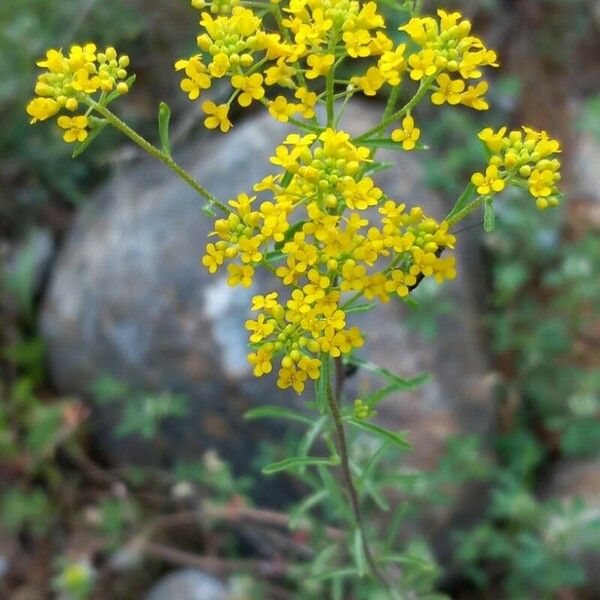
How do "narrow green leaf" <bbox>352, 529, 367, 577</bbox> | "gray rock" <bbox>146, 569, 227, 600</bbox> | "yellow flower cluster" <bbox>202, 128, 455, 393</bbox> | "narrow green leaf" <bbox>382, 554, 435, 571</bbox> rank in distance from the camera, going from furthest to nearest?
"gray rock" <bbox>146, 569, 227, 600</bbox>, "narrow green leaf" <bbox>382, 554, 435, 571</bbox>, "narrow green leaf" <bbox>352, 529, 367, 577</bbox>, "yellow flower cluster" <bbox>202, 128, 455, 393</bbox>

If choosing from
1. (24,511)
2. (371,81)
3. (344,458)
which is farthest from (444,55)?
(24,511)

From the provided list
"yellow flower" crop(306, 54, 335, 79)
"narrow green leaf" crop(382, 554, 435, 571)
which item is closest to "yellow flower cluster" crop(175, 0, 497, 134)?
"yellow flower" crop(306, 54, 335, 79)

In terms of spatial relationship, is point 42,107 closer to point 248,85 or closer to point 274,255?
point 248,85

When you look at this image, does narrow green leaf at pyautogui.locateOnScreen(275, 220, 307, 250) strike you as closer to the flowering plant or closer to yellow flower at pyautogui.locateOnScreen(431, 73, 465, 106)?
the flowering plant

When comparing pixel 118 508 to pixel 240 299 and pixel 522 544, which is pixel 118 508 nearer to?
pixel 240 299

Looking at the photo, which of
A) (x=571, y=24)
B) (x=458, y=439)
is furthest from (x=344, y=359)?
(x=571, y=24)

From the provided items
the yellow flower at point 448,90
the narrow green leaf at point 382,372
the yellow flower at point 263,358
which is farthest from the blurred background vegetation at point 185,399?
the yellow flower at point 448,90

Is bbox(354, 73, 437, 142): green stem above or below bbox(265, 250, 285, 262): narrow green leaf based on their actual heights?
above
